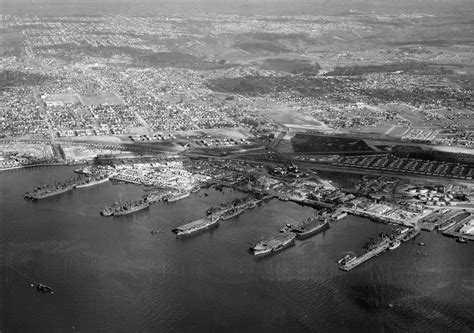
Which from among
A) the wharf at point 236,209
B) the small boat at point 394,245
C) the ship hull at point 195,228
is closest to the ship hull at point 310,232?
the small boat at point 394,245

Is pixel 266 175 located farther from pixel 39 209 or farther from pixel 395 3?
pixel 395 3

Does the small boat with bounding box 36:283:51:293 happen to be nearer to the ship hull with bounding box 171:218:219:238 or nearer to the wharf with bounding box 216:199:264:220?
the ship hull with bounding box 171:218:219:238

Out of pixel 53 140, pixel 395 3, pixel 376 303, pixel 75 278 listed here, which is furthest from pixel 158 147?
pixel 395 3

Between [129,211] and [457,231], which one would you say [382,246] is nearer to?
[457,231]

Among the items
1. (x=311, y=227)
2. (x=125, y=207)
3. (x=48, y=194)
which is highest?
(x=311, y=227)

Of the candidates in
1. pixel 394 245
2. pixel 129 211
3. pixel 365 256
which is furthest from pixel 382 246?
pixel 129 211

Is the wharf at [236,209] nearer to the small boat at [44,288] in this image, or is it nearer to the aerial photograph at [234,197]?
the aerial photograph at [234,197]
